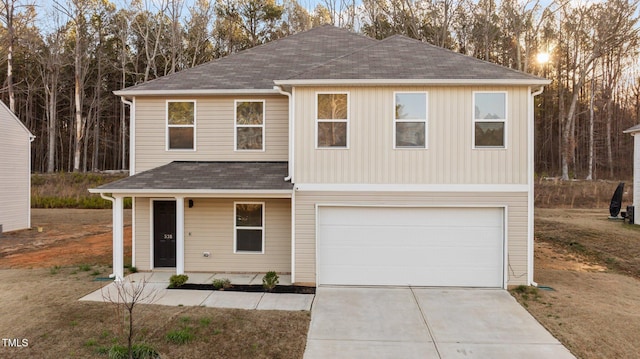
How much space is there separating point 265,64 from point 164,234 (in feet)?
19.7

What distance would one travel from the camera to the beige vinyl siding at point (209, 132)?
1075 centimetres

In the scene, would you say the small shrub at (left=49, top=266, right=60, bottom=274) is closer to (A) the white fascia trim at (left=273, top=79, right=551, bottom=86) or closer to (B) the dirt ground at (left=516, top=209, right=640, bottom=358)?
(A) the white fascia trim at (left=273, top=79, right=551, bottom=86)

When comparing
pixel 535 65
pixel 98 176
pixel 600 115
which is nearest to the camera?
pixel 98 176

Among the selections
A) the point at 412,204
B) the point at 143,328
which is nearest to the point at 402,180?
the point at 412,204

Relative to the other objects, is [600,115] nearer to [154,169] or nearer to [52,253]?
[154,169]

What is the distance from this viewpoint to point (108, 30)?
3325 centimetres

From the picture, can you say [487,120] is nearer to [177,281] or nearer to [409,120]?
[409,120]

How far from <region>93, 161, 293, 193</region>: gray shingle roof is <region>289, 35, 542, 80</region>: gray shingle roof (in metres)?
2.56

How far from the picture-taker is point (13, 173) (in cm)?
1656

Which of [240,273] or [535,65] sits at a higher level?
[535,65]

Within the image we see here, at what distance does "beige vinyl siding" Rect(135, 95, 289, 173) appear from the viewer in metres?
10.8

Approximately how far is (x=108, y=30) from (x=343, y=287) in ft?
112

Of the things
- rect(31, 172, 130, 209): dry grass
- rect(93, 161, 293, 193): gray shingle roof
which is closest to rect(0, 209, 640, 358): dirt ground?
rect(93, 161, 293, 193): gray shingle roof

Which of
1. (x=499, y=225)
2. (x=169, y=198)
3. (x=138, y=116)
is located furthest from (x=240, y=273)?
(x=499, y=225)
